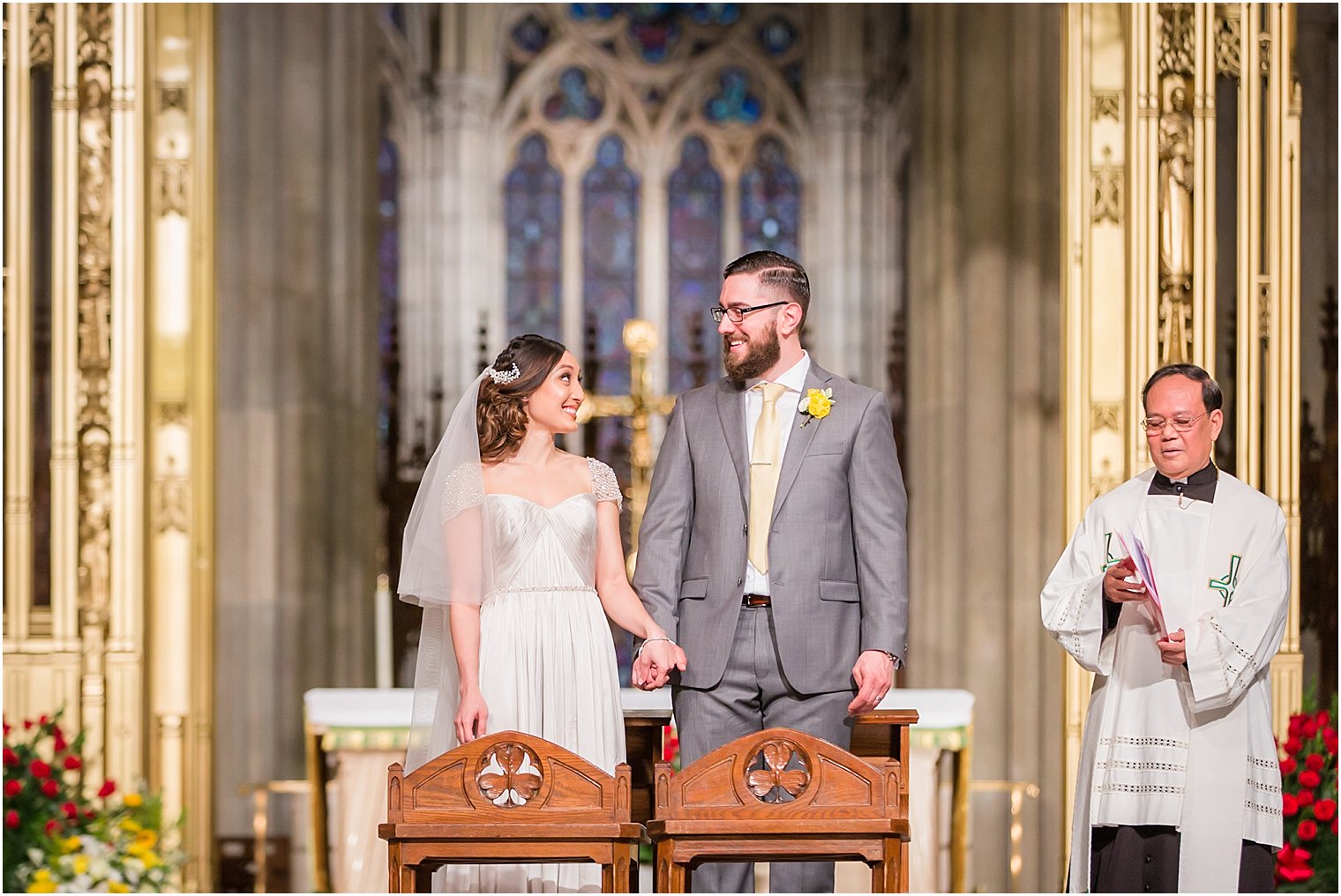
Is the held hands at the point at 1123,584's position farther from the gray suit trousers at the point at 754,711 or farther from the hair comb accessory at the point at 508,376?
the hair comb accessory at the point at 508,376

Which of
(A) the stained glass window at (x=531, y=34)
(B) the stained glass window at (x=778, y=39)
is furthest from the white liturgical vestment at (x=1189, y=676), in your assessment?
(A) the stained glass window at (x=531, y=34)

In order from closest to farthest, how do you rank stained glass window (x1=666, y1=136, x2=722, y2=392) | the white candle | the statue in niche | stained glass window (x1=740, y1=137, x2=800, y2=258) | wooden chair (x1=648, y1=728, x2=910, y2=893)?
1. wooden chair (x1=648, y1=728, x2=910, y2=893)
2. the statue in niche
3. the white candle
4. stained glass window (x1=666, y1=136, x2=722, y2=392)
5. stained glass window (x1=740, y1=137, x2=800, y2=258)

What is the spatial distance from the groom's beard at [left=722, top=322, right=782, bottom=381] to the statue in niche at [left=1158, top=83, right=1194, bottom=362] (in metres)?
2.90

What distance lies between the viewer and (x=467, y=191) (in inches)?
574

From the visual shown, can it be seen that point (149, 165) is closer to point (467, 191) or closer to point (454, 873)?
point (454, 873)

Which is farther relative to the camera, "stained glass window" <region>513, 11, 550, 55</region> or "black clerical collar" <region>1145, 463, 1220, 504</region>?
"stained glass window" <region>513, 11, 550, 55</region>

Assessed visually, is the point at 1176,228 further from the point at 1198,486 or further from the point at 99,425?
the point at 99,425

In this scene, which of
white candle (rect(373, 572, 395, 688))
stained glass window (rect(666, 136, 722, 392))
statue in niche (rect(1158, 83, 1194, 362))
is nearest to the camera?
statue in niche (rect(1158, 83, 1194, 362))

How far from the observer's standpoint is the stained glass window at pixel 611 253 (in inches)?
575

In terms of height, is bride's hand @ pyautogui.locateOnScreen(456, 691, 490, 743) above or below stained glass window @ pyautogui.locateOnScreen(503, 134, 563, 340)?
below

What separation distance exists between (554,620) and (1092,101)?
12.2 ft

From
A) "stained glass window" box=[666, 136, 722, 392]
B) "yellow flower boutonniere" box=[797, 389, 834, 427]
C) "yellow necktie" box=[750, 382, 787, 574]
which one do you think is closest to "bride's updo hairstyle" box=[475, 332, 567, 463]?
"yellow necktie" box=[750, 382, 787, 574]

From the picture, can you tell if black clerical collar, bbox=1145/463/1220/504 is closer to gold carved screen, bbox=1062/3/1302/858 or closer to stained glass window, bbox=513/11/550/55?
gold carved screen, bbox=1062/3/1302/858

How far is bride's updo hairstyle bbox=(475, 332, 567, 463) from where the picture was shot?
15.2ft
